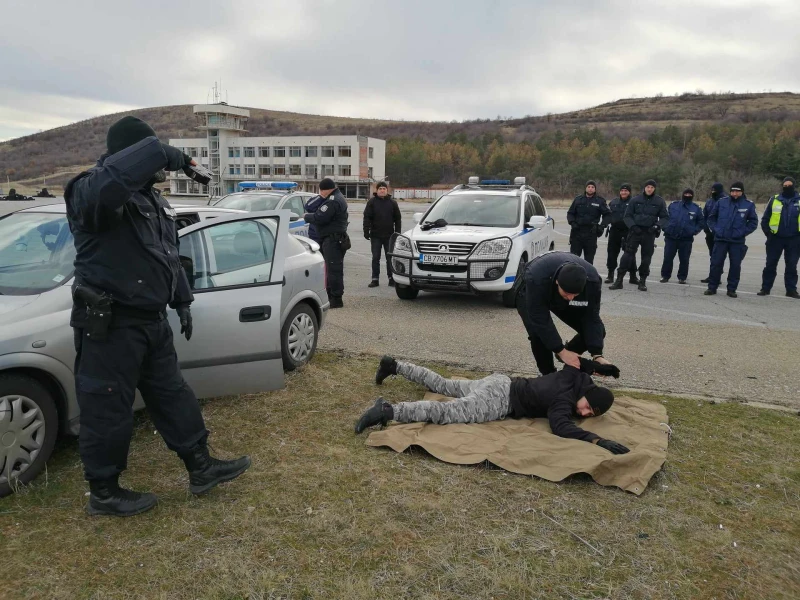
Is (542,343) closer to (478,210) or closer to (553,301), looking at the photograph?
(553,301)

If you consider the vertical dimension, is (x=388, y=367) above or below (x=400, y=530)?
above

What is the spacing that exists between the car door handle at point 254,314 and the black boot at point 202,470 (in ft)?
3.62

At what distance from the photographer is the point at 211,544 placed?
290 centimetres

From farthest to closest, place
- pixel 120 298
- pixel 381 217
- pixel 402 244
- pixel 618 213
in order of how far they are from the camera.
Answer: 1. pixel 618 213
2. pixel 381 217
3. pixel 402 244
4. pixel 120 298

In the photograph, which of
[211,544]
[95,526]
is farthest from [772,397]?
[95,526]

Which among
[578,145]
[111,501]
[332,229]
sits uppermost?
[578,145]

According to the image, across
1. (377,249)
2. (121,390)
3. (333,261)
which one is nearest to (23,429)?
(121,390)

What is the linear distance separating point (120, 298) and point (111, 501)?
108 cm

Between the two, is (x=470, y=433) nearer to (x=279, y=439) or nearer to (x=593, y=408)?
(x=593, y=408)

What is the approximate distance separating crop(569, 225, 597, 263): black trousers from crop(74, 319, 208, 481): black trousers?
9419 millimetres

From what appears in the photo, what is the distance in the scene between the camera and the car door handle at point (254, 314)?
4.20 m

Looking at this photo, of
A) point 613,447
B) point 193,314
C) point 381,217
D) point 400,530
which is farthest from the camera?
point 381,217

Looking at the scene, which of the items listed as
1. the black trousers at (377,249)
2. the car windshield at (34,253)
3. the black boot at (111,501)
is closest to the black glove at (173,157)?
the car windshield at (34,253)

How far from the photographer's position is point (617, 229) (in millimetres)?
11344
